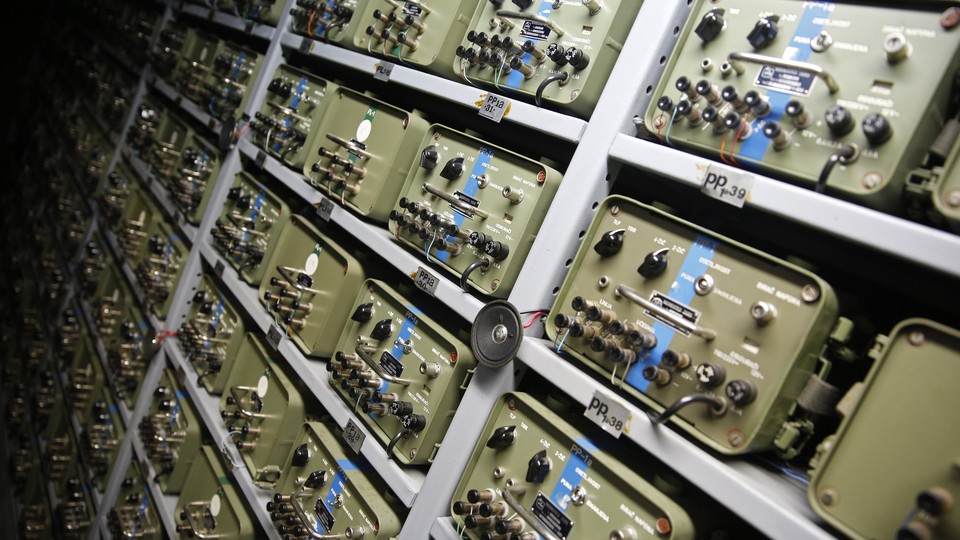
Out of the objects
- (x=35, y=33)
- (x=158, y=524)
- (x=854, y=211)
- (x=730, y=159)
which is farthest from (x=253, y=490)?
(x=35, y=33)

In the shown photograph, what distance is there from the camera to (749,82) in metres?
0.97

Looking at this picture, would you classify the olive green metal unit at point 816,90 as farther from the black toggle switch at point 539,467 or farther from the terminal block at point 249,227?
the terminal block at point 249,227

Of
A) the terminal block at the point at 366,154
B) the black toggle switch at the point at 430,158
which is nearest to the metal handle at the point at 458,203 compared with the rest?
the black toggle switch at the point at 430,158

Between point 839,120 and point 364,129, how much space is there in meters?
1.18

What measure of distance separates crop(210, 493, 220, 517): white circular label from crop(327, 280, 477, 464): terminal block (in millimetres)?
611

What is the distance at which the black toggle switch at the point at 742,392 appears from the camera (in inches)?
34.4

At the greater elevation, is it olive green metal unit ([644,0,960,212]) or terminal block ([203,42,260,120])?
olive green metal unit ([644,0,960,212])

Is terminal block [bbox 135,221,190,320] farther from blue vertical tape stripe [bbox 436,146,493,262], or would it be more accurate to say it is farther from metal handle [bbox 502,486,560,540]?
metal handle [bbox 502,486,560,540]

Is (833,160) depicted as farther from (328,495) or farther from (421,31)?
(328,495)

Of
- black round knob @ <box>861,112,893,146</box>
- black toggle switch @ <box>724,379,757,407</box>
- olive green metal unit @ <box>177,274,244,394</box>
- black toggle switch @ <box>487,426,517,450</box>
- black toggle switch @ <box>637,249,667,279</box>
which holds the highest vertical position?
black round knob @ <box>861,112,893,146</box>

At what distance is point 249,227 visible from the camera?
206cm

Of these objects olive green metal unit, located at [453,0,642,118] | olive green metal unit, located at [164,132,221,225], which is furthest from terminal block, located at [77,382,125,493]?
olive green metal unit, located at [453,0,642,118]

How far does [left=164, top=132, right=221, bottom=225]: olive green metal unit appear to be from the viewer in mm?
2348

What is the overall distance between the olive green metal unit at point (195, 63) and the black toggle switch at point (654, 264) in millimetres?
2173
